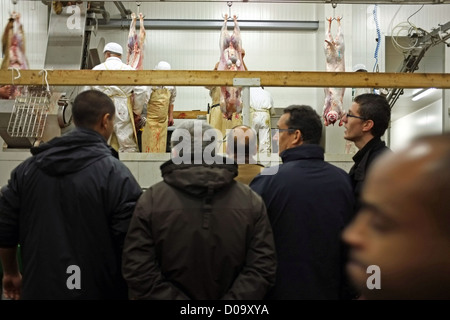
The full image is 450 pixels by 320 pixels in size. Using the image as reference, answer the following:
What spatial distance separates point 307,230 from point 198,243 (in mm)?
547

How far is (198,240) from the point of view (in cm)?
216

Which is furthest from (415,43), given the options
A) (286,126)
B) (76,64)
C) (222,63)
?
(286,126)

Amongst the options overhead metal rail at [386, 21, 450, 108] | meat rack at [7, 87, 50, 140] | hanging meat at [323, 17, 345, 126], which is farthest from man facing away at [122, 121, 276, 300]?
overhead metal rail at [386, 21, 450, 108]

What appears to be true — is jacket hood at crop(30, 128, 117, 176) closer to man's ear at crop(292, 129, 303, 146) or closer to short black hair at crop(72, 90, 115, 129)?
short black hair at crop(72, 90, 115, 129)

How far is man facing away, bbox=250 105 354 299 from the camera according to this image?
2.38m

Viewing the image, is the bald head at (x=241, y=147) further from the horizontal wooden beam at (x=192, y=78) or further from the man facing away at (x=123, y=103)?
Result: the man facing away at (x=123, y=103)

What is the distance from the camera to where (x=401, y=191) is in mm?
397

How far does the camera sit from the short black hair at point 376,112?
2.80 metres

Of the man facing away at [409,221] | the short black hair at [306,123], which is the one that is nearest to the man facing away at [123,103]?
the short black hair at [306,123]

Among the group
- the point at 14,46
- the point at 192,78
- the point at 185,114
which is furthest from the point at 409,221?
the point at 185,114

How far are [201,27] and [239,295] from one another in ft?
30.9

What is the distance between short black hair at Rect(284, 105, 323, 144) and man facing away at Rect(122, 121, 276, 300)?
0.57 m

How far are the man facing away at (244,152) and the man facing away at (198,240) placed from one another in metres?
0.54

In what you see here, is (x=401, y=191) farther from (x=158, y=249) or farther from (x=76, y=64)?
(x=76, y=64)
